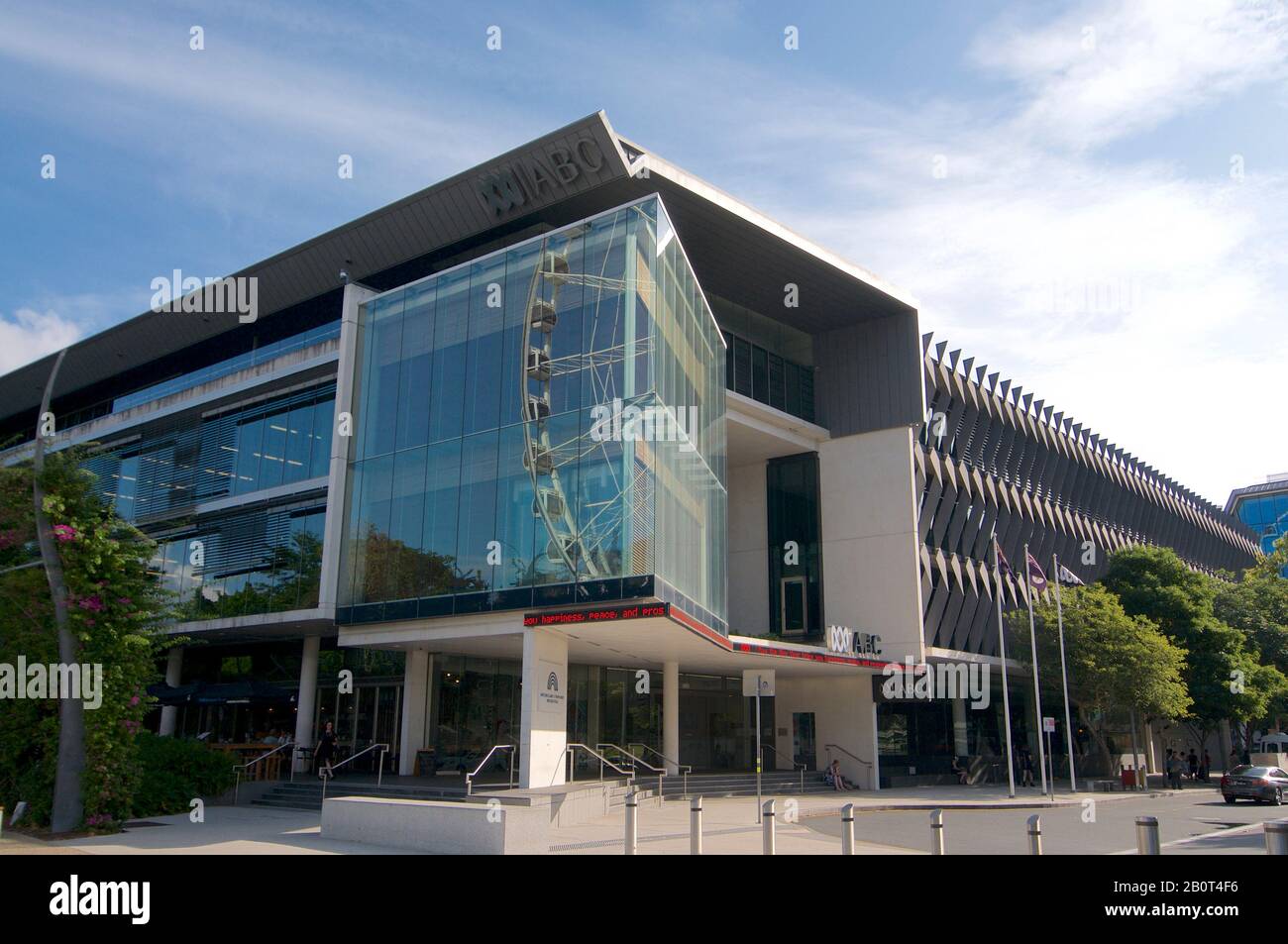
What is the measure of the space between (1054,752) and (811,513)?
767 inches

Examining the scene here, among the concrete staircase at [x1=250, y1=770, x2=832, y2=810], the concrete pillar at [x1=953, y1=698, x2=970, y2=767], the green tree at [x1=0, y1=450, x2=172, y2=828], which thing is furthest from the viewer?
the concrete pillar at [x1=953, y1=698, x2=970, y2=767]

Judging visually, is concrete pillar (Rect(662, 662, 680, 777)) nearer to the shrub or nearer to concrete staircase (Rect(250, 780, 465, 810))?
concrete staircase (Rect(250, 780, 465, 810))

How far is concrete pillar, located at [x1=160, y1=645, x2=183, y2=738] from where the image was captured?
35.3m

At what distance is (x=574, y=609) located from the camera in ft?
72.1

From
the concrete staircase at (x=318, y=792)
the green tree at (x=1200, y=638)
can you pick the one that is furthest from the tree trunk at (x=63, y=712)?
the green tree at (x=1200, y=638)

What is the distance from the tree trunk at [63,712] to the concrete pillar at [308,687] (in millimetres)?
12248

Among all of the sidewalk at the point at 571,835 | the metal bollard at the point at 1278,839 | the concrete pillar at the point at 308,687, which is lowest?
the sidewalk at the point at 571,835

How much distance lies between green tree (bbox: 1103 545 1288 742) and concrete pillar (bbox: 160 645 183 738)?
3885cm

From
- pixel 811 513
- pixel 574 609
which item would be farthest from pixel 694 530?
pixel 811 513

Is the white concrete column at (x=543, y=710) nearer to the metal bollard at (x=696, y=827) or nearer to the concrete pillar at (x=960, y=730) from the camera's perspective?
the metal bollard at (x=696, y=827)

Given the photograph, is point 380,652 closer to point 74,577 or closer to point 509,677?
point 509,677

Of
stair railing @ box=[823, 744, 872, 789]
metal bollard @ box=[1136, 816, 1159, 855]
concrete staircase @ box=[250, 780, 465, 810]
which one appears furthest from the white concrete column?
stair railing @ box=[823, 744, 872, 789]

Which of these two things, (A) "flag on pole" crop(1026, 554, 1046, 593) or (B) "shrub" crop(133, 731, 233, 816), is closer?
(B) "shrub" crop(133, 731, 233, 816)

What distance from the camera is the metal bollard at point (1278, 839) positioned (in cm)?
796
